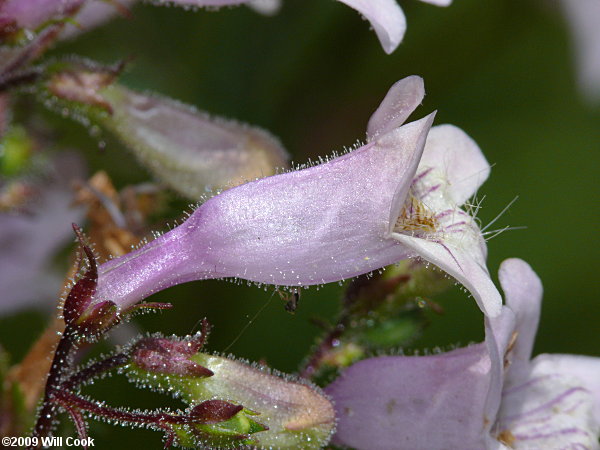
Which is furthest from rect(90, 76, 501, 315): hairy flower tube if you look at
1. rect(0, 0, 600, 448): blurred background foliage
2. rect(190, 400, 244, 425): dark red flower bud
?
rect(0, 0, 600, 448): blurred background foliage

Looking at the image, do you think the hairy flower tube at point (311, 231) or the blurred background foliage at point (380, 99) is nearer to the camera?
the hairy flower tube at point (311, 231)

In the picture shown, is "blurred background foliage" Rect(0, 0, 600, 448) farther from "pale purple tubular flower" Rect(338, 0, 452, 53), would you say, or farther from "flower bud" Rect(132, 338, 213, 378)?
"pale purple tubular flower" Rect(338, 0, 452, 53)

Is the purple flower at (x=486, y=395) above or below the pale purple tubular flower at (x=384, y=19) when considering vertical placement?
below

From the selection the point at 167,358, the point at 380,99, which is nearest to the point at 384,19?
the point at 167,358

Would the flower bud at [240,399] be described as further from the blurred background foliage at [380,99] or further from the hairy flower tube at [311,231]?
the blurred background foliage at [380,99]

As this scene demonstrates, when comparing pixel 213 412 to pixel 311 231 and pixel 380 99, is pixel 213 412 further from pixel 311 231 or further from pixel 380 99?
pixel 380 99

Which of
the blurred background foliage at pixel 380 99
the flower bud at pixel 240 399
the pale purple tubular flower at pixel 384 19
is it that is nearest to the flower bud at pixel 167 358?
the flower bud at pixel 240 399
